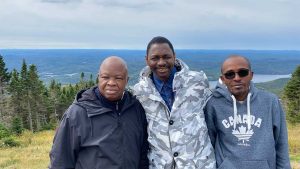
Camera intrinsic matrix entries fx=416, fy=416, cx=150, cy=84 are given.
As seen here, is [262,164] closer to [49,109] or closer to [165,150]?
[165,150]

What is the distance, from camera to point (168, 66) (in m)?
4.23

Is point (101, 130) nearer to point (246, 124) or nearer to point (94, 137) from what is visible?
point (94, 137)

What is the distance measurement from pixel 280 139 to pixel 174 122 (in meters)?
1.13

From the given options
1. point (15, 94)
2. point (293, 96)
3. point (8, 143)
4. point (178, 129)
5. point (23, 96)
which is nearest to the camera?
point (178, 129)

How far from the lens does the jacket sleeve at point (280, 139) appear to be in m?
4.27

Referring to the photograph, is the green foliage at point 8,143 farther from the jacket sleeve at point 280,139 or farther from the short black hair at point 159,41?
the jacket sleeve at point 280,139

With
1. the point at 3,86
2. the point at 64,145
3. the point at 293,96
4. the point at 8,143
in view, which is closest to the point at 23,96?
the point at 3,86

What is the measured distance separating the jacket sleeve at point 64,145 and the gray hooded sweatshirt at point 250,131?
56.5 inches

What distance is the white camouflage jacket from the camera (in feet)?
13.7

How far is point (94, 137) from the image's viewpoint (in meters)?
3.88

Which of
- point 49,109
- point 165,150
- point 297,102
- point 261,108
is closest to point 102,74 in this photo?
point 165,150

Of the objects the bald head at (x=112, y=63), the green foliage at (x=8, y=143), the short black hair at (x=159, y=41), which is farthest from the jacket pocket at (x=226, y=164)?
the green foliage at (x=8, y=143)

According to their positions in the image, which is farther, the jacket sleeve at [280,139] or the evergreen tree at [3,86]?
the evergreen tree at [3,86]

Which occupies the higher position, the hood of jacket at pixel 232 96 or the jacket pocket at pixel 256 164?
the hood of jacket at pixel 232 96
